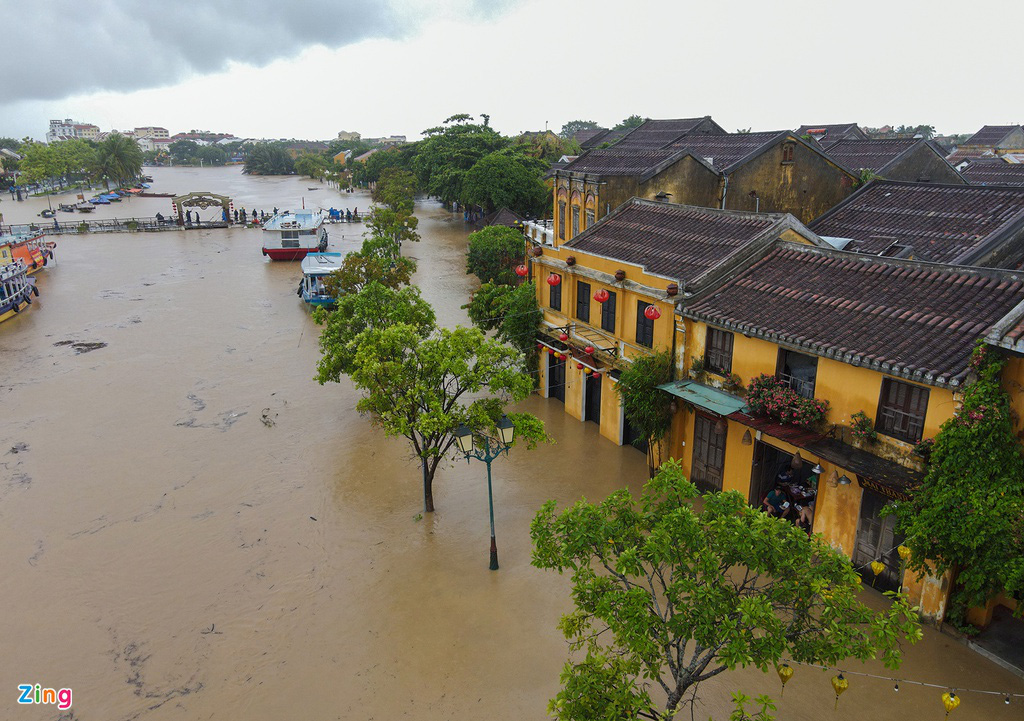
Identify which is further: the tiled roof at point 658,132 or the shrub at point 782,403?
the tiled roof at point 658,132

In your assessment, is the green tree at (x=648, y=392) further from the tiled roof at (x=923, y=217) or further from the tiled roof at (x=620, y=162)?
the tiled roof at (x=620, y=162)

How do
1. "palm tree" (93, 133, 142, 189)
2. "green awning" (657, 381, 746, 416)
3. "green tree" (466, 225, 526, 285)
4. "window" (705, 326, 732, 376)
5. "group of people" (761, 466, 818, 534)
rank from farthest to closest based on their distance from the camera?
"palm tree" (93, 133, 142, 189), "green tree" (466, 225, 526, 285), "window" (705, 326, 732, 376), "group of people" (761, 466, 818, 534), "green awning" (657, 381, 746, 416)

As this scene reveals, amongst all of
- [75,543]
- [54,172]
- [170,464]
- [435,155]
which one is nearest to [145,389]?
[170,464]

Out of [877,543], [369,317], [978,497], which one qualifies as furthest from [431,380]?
[978,497]

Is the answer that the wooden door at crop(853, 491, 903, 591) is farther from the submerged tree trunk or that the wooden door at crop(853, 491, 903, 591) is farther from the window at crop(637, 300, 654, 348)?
the submerged tree trunk

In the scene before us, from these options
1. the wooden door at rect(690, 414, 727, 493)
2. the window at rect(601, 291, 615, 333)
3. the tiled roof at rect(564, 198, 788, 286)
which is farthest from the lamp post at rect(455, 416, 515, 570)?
the window at rect(601, 291, 615, 333)

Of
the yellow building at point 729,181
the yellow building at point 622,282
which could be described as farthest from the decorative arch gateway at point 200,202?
the yellow building at point 622,282

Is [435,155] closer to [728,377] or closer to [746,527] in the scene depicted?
[728,377]
